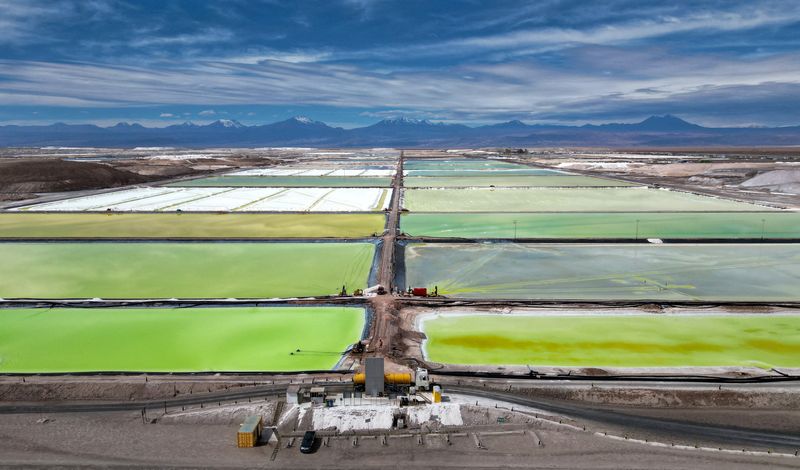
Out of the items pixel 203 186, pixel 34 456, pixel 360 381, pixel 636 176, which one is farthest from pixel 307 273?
pixel 636 176

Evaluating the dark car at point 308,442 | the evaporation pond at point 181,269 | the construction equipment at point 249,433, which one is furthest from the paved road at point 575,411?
the evaporation pond at point 181,269

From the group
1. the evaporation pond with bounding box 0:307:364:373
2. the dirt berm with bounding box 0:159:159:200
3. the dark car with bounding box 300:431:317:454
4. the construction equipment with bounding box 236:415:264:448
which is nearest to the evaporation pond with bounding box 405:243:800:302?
the evaporation pond with bounding box 0:307:364:373

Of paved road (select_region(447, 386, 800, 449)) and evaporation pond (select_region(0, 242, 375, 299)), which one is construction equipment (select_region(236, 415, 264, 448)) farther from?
evaporation pond (select_region(0, 242, 375, 299))

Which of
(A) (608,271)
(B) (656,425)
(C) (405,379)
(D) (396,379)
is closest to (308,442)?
(D) (396,379)

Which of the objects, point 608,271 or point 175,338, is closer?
point 175,338

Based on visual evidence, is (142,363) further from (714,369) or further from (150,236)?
(150,236)

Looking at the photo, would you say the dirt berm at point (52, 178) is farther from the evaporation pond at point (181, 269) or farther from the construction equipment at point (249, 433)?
the construction equipment at point (249, 433)

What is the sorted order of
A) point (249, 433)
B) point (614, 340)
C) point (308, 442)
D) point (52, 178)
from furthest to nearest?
1. point (52, 178)
2. point (614, 340)
3. point (308, 442)
4. point (249, 433)

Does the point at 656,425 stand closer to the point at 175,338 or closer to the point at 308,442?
the point at 308,442
